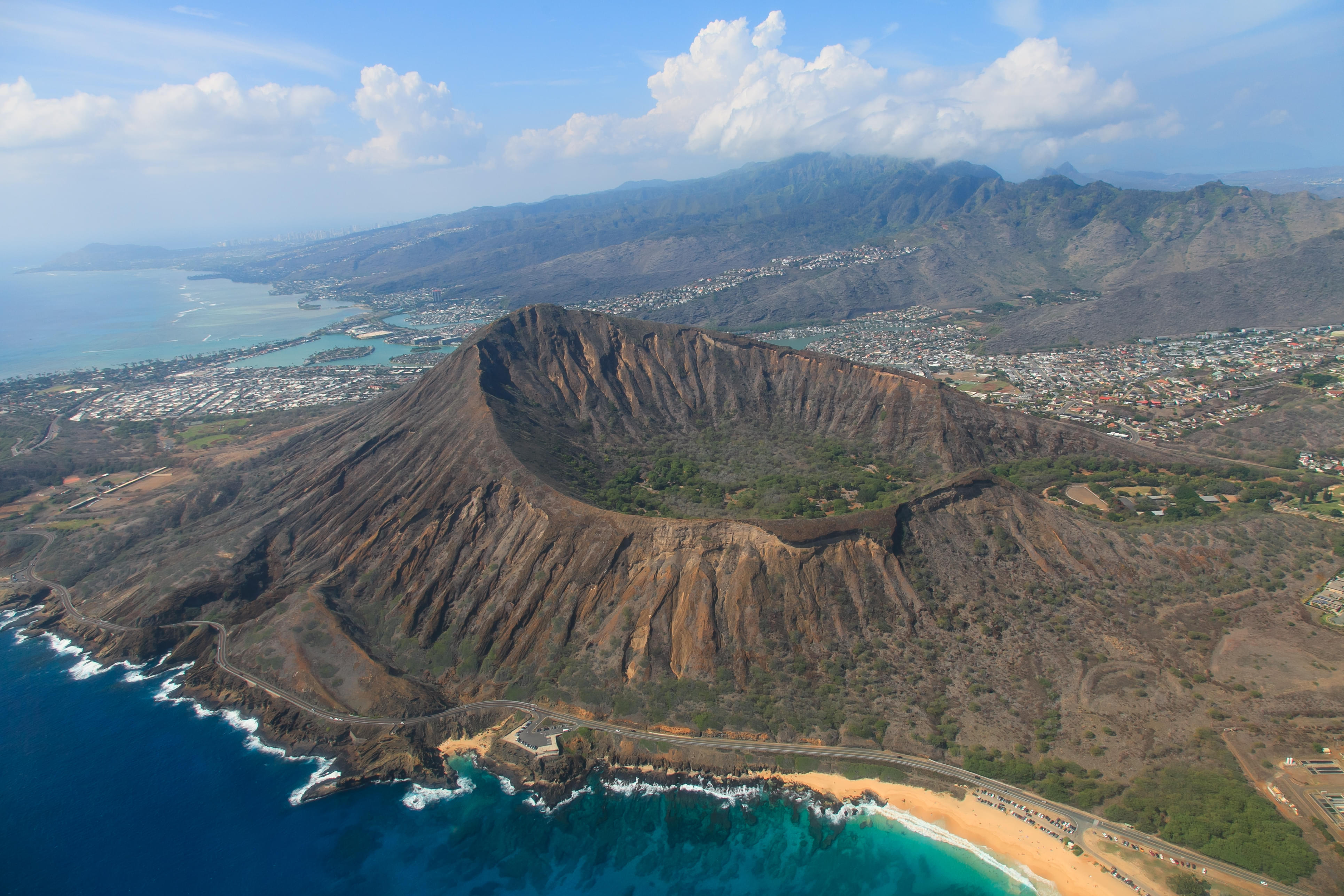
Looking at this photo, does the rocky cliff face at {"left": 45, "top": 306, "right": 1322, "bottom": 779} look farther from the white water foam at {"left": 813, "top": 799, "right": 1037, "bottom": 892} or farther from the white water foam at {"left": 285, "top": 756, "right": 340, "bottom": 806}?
the white water foam at {"left": 813, "top": 799, "right": 1037, "bottom": 892}

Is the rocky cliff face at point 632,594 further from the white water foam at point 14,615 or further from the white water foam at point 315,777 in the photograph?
the white water foam at point 14,615

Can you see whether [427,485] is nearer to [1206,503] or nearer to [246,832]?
[246,832]

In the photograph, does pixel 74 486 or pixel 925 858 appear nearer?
pixel 925 858

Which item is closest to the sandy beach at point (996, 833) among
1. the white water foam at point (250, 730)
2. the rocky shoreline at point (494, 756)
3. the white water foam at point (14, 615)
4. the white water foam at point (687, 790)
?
the rocky shoreline at point (494, 756)

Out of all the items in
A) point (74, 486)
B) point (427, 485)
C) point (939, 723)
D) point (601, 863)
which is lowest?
point (601, 863)

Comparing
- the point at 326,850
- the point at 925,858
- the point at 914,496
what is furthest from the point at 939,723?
the point at 326,850

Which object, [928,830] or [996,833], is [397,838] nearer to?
[928,830]

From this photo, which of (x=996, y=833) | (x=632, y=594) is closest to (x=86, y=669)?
(x=632, y=594)
